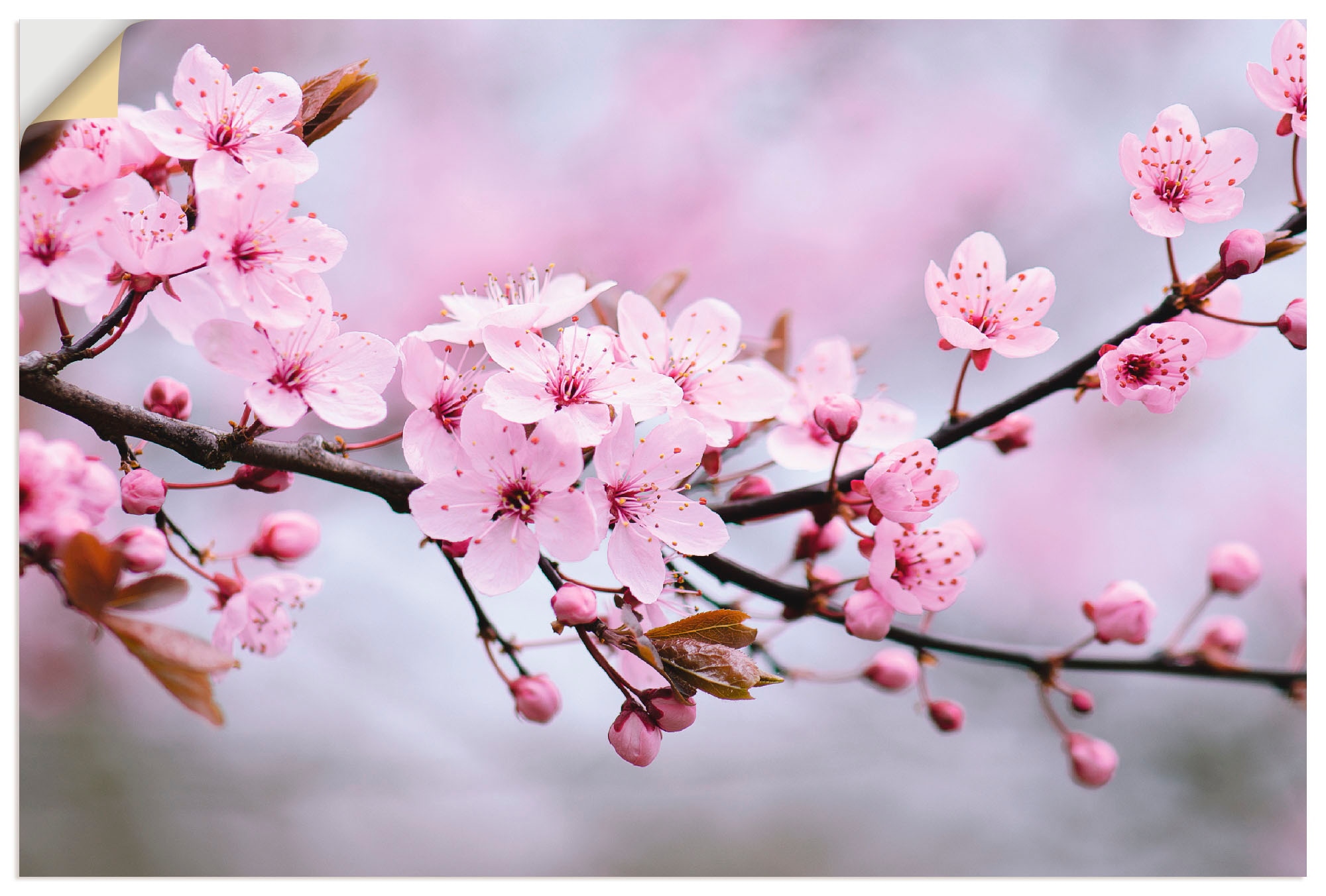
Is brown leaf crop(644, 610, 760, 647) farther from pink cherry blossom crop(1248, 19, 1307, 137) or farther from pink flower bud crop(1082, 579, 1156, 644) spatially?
pink cherry blossom crop(1248, 19, 1307, 137)

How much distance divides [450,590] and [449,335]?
731 millimetres

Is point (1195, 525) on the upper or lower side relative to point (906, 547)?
lower

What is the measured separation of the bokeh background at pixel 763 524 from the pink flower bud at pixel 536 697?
0.29 meters

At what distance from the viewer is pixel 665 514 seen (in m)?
0.60

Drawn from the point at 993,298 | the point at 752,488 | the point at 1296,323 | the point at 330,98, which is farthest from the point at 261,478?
the point at 1296,323

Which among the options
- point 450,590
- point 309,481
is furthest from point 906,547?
point 309,481

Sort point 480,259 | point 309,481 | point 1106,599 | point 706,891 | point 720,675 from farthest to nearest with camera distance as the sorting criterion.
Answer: point 480,259 < point 309,481 < point 706,891 < point 1106,599 < point 720,675

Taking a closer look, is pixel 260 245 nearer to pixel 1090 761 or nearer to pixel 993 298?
pixel 993 298

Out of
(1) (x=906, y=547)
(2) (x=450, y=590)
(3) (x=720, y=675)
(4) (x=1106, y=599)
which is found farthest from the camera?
(2) (x=450, y=590)

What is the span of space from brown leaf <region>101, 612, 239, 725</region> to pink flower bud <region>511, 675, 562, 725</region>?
9.7 inches

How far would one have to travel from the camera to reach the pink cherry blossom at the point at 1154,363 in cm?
62

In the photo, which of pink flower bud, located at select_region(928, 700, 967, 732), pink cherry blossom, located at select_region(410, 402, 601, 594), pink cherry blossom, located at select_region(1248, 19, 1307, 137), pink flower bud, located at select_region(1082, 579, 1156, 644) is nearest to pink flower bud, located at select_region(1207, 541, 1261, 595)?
pink flower bud, located at select_region(1082, 579, 1156, 644)

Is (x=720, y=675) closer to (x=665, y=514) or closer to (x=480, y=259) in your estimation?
(x=665, y=514)

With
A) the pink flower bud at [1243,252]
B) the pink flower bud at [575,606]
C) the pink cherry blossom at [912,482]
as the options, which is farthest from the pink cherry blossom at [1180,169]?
the pink flower bud at [575,606]
